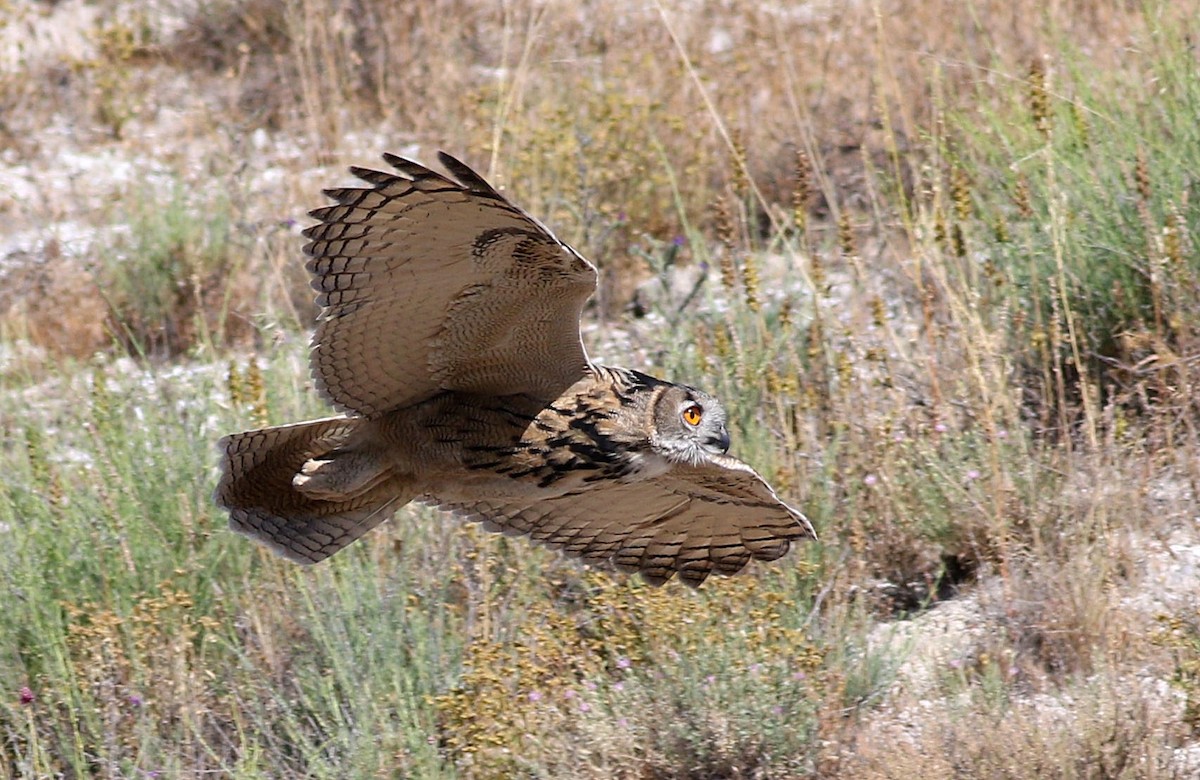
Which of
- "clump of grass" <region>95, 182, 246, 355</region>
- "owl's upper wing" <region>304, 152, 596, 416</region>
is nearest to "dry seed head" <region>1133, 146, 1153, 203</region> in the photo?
"owl's upper wing" <region>304, 152, 596, 416</region>

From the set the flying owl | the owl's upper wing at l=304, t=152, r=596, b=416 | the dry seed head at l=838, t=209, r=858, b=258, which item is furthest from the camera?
the dry seed head at l=838, t=209, r=858, b=258

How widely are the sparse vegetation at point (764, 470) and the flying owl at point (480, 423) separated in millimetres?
186

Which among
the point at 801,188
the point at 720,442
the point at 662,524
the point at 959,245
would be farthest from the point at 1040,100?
the point at 662,524

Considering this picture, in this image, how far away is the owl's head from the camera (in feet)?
14.3

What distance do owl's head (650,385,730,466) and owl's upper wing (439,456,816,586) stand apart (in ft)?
0.51

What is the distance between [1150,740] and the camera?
3939mm

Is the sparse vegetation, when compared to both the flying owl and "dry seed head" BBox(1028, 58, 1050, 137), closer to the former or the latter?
"dry seed head" BBox(1028, 58, 1050, 137)

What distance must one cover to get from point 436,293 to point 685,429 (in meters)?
0.78

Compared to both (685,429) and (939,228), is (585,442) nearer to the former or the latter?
(685,429)

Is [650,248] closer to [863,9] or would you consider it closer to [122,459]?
[863,9]

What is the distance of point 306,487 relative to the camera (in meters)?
4.46

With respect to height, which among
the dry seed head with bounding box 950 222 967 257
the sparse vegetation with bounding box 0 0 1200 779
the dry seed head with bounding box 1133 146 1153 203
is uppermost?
the dry seed head with bounding box 1133 146 1153 203

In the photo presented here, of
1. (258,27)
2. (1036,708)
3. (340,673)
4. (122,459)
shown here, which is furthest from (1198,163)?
(258,27)

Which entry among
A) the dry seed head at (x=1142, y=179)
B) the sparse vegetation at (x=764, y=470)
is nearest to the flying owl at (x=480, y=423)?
the sparse vegetation at (x=764, y=470)
